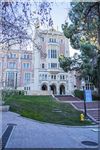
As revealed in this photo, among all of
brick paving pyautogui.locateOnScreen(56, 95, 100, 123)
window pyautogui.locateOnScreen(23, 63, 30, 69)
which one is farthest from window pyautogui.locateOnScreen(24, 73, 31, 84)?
brick paving pyautogui.locateOnScreen(56, 95, 100, 123)

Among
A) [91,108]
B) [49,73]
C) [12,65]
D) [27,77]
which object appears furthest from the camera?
[27,77]

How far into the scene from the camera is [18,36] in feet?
24.6

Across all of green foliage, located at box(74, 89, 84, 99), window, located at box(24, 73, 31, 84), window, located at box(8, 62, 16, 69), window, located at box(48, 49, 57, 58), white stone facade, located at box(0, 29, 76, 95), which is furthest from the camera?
window, located at box(24, 73, 31, 84)

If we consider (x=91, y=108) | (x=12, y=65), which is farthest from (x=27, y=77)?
(x=91, y=108)

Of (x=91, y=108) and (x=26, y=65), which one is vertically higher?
(x=26, y=65)

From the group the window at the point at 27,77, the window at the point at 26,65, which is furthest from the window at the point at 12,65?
the window at the point at 27,77

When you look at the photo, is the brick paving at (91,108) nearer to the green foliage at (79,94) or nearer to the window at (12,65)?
the green foliage at (79,94)

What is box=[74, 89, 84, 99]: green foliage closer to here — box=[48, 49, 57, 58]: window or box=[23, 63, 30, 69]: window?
box=[48, 49, 57, 58]: window

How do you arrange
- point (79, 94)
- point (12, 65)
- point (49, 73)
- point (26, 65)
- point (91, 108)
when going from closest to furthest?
point (91, 108) < point (79, 94) < point (49, 73) < point (12, 65) < point (26, 65)

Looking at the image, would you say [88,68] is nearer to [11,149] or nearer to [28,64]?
[11,149]

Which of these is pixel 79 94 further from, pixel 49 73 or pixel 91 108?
pixel 91 108

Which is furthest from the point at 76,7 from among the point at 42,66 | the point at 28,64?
the point at 28,64

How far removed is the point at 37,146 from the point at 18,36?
180 inches

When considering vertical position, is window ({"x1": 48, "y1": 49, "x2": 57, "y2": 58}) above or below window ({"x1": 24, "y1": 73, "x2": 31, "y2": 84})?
above
